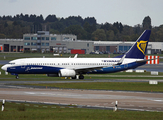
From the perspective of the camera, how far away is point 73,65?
61562 millimetres

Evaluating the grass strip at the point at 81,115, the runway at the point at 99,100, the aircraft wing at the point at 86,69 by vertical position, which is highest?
the aircraft wing at the point at 86,69

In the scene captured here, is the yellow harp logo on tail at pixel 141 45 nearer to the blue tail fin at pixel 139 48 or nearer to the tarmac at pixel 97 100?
the blue tail fin at pixel 139 48

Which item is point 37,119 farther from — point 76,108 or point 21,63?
point 21,63

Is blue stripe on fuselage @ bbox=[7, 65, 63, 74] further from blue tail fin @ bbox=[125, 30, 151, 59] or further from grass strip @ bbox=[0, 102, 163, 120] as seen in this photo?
grass strip @ bbox=[0, 102, 163, 120]

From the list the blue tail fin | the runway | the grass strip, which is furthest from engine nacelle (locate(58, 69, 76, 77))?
the grass strip

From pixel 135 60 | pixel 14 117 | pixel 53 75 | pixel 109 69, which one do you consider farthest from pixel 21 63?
pixel 14 117

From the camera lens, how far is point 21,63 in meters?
58.8

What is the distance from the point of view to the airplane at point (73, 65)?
5894 centimetres

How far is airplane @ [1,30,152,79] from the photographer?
5894 centimetres

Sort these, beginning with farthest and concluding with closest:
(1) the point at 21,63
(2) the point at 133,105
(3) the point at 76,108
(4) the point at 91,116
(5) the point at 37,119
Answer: (1) the point at 21,63, (2) the point at 133,105, (3) the point at 76,108, (4) the point at 91,116, (5) the point at 37,119

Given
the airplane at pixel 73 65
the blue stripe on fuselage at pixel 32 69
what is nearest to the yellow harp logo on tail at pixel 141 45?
the airplane at pixel 73 65

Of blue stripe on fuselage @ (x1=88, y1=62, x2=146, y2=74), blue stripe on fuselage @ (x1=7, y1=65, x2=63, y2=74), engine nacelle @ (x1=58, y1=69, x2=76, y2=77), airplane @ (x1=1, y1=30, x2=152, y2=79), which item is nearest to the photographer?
blue stripe on fuselage @ (x1=7, y1=65, x2=63, y2=74)

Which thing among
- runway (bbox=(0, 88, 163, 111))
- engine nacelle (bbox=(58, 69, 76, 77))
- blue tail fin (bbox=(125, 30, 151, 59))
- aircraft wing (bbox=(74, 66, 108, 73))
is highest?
blue tail fin (bbox=(125, 30, 151, 59))

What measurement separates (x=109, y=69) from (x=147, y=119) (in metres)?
40.0
